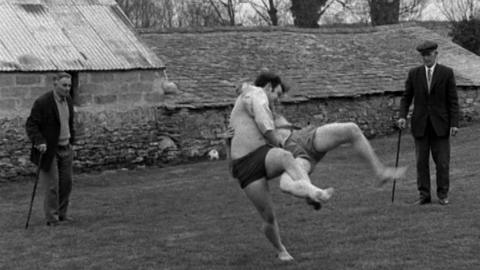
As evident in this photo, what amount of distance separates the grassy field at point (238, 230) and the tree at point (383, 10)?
93.2ft

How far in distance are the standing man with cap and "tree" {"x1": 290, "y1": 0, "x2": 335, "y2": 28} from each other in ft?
97.9

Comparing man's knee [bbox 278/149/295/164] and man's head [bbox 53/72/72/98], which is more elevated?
man's head [bbox 53/72/72/98]

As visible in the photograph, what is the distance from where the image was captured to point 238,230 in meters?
9.94

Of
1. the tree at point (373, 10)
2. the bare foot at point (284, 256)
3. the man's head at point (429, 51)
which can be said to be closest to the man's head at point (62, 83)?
the bare foot at point (284, 256)

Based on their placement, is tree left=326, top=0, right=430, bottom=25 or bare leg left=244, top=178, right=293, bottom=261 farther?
tree left=326, top=0, right=430, bottom=25

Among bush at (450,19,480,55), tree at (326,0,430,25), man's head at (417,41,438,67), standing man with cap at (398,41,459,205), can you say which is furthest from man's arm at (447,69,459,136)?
tree at (326,0,430,25)

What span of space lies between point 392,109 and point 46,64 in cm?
1046

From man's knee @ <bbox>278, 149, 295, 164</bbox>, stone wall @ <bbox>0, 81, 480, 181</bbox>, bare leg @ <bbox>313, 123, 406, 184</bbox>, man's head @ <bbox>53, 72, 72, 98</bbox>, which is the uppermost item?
man's head @ <bbox>53, 72, 72, 98</bbox>

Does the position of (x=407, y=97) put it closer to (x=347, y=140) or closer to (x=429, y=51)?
(x=429, y=51)

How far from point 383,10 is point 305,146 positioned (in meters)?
36.8

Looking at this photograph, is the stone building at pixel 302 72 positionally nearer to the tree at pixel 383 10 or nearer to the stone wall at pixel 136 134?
the stone wall at pixel 136 134

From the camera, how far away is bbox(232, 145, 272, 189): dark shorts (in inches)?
295

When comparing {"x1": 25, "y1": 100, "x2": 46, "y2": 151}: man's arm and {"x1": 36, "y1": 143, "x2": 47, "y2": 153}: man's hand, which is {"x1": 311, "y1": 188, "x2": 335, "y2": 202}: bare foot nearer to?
{"x1": 36, "y1": 143, "x2": 47, "y2": 153}: man's hand

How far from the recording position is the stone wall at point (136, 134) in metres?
17.4
